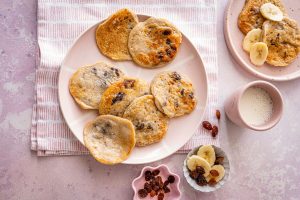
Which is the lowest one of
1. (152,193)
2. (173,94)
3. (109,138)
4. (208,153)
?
(152,193)

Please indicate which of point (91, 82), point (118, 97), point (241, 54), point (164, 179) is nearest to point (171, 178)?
point (164, 179)

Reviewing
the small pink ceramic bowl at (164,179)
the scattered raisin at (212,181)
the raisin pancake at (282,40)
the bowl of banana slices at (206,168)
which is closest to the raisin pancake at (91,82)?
the small pink ceramic bowl at (164,179)

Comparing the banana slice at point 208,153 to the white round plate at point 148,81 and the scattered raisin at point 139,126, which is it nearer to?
the white round plate at point 148,81

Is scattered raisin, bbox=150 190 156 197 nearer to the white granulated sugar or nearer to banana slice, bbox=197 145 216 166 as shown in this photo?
banana slice, bbox=197 145 216 166

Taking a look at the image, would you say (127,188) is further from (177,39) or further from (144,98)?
(177,39)

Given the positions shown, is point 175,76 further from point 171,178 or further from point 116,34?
point 171,178

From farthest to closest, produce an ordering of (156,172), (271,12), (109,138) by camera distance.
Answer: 1. (271,12)
2. (156,172)
3. (109,138)

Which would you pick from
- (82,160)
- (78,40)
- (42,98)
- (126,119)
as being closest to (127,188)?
(82,160)
